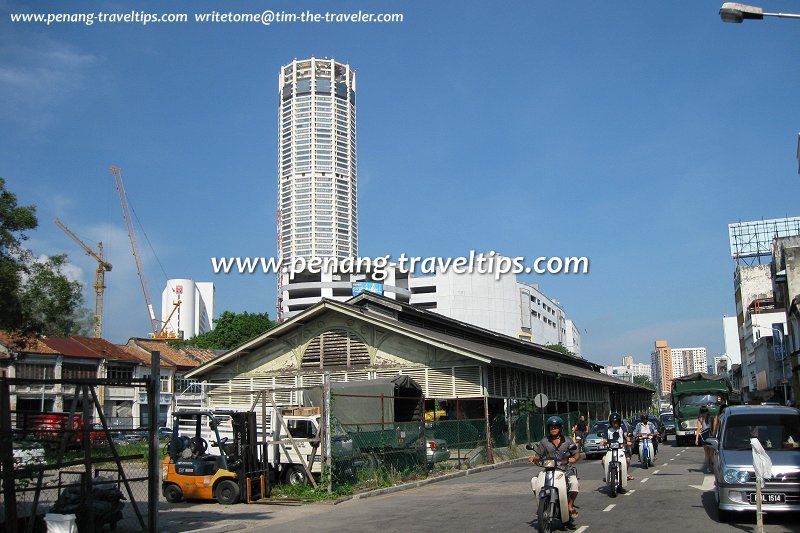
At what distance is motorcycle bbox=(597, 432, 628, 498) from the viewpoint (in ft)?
54.1

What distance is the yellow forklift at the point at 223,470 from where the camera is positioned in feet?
59.1

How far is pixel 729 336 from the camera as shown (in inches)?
4168

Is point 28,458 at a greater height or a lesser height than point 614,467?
greater

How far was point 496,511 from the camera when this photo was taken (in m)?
15.1

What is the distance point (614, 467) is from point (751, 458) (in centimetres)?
464

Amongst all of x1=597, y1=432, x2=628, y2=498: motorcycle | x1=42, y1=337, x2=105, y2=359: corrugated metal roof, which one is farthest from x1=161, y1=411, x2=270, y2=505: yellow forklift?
x1=42, y1=337, x2=105, y2=359: corrugated metal roof

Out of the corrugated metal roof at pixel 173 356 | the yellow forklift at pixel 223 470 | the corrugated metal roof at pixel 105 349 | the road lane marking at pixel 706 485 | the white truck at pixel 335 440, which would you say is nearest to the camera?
the road lane marking at pixel 706 485

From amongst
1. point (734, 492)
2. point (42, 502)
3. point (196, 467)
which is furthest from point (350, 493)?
point (734, 492)

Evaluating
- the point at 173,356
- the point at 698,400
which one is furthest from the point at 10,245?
the point at 173,356

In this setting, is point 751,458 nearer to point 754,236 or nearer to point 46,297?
point 46,297

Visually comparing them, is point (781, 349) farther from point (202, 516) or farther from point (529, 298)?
point (529, 298)

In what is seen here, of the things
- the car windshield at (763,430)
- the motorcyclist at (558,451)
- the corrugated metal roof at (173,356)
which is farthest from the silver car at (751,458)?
the corrugated metal roof at (173,356)

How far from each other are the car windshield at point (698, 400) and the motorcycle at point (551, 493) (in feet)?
97.9

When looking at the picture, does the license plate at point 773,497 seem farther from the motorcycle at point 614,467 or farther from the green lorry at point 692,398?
the green lorry at point 692,398
